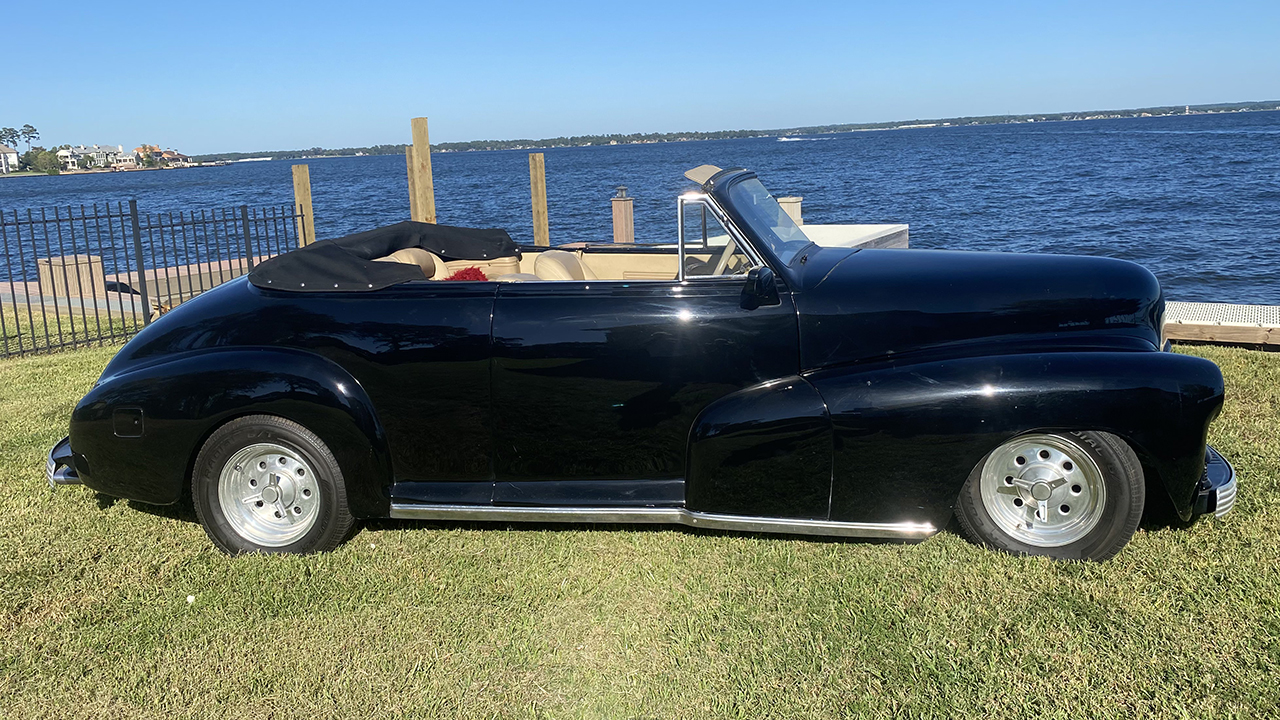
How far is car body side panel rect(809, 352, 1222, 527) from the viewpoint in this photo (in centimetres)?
348

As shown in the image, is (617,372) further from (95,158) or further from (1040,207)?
(95,158)

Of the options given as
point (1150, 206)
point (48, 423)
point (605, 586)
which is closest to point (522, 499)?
point (605, 586)

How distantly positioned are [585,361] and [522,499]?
69cm

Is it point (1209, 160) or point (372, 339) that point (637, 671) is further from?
point (1209, 160)

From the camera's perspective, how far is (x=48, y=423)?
643 cm

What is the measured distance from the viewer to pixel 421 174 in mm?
10422

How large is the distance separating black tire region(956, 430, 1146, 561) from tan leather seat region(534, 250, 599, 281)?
2.16 metres

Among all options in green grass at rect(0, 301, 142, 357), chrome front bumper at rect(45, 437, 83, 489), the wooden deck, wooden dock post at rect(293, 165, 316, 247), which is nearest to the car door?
chrome front bumper at rect(45, 437, 83, 489)

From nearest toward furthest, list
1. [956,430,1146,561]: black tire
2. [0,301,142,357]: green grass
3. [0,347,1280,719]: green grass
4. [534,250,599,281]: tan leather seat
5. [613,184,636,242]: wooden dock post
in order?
1. [0,347,1280,719]: green grass
2. [956,430,1146,561]: black tire
3. [534,250,599,281]: tan leather seat
4. [0,301,142,357]: green grass
5. [613,184,636,242]: wooden dock post

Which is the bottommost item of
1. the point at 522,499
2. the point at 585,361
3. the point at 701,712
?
the point at 701,712

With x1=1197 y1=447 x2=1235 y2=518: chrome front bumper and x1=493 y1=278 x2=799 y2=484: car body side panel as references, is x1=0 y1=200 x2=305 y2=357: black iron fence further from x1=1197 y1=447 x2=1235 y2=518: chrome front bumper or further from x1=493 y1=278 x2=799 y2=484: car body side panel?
Result: x1=1197 y1=447 x2=1235 y2=518: chrome front bumper

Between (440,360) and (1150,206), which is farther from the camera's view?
(1150,206)

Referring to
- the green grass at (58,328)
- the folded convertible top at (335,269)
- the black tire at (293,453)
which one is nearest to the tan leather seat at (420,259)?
the folded convertible top at (335,269)

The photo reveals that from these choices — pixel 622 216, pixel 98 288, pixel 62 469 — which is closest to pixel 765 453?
pixel 62 469
